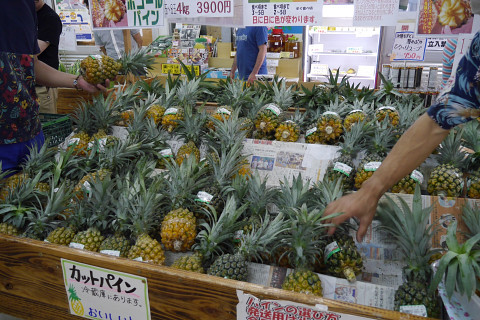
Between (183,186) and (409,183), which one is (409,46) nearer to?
(409,183)

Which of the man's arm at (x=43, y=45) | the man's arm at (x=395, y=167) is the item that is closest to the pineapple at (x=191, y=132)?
the man's arm at (x=395, y=167)

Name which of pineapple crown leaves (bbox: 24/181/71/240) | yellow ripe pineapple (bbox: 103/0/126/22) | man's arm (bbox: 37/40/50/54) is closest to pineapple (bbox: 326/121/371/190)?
pineapple crown leaves (bbox: 24/181/71/240)

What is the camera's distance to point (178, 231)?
1605 mm

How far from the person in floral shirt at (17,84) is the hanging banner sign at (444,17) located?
2.59 metres

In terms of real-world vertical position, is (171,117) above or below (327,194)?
above

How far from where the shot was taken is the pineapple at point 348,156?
1996mm

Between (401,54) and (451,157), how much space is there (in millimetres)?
2752

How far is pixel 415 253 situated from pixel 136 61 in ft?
7.62

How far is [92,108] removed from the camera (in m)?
2.66

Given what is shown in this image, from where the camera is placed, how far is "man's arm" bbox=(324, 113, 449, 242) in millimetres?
1253

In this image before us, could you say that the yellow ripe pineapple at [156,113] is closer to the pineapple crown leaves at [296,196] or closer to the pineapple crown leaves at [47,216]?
the pineapple crown leaves at [47,216]

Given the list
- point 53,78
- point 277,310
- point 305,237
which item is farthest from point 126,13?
point 277,310

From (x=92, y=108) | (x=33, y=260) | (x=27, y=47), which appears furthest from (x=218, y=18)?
(x=33, y=260)

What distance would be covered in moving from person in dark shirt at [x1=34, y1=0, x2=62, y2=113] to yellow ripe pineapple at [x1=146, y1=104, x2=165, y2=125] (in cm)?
204
